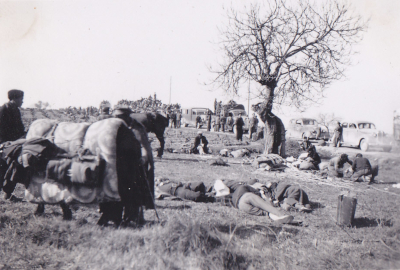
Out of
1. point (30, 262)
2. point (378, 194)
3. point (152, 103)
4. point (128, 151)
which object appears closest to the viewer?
point (30, 262)

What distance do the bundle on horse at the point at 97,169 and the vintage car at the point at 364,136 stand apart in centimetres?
1714

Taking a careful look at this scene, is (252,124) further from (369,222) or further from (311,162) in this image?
(369,222)

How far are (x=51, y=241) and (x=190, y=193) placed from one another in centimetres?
270

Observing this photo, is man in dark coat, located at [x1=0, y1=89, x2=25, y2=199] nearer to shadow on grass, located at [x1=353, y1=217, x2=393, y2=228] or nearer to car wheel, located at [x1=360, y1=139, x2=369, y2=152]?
shadow on grass, located at [x1=353, y1=217, x2=393, y2=228]

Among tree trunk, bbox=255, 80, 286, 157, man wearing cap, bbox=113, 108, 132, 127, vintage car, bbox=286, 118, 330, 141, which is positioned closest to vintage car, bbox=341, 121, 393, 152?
vintage car, bbox=286, 118, 330, 141

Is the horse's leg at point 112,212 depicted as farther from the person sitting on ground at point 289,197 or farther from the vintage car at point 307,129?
the vintage car at point 307,129

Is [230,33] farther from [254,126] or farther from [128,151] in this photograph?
[128,151]

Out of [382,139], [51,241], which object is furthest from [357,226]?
[382,139]

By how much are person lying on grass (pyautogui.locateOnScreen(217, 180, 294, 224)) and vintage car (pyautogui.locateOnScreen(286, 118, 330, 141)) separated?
19.2 m

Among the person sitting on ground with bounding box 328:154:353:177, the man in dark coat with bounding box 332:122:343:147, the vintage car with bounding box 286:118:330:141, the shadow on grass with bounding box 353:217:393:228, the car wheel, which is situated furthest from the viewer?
the vintage car with bounding box 286:118:330:141

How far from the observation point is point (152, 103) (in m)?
33.9

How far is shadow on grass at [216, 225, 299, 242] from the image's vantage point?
12.8ft

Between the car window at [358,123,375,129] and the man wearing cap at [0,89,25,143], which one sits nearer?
the man wearing cap at [0,89,25,143]

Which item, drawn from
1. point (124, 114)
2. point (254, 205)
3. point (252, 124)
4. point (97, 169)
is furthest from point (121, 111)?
point (252, 124)
